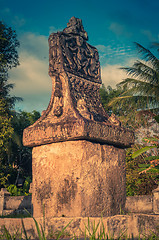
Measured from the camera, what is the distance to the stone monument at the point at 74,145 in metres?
3.15

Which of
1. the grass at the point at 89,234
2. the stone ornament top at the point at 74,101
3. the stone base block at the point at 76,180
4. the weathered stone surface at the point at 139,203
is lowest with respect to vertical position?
the weathered stone surface at the point at 139,203

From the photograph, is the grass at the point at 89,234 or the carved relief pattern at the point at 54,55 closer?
the grass at the point at 89,234

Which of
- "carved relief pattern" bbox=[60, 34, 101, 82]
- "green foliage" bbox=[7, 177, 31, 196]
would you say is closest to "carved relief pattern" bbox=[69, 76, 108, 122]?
"carved relief pattern" bbox=[60, 34, 101, 82]

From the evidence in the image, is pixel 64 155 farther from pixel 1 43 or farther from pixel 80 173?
pixel 1 43

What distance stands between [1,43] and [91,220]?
15.2 metres

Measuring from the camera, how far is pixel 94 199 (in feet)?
10.3

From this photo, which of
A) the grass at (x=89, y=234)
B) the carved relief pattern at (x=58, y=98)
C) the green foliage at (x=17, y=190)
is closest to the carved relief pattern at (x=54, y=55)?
the carved relief pattern at (x=58, y=98)

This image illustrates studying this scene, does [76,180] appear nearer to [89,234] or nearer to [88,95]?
[89,234]

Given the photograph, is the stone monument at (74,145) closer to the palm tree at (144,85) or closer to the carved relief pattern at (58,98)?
the carved relief pattern at (58,98)

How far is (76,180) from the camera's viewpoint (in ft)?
10.3

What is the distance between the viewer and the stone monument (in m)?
3.15

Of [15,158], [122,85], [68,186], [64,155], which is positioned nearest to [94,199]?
[68,186]

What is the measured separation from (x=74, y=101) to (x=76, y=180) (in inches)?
36.5

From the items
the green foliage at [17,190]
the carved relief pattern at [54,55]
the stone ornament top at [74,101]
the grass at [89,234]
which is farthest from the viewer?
the green foliage at [17,190]
